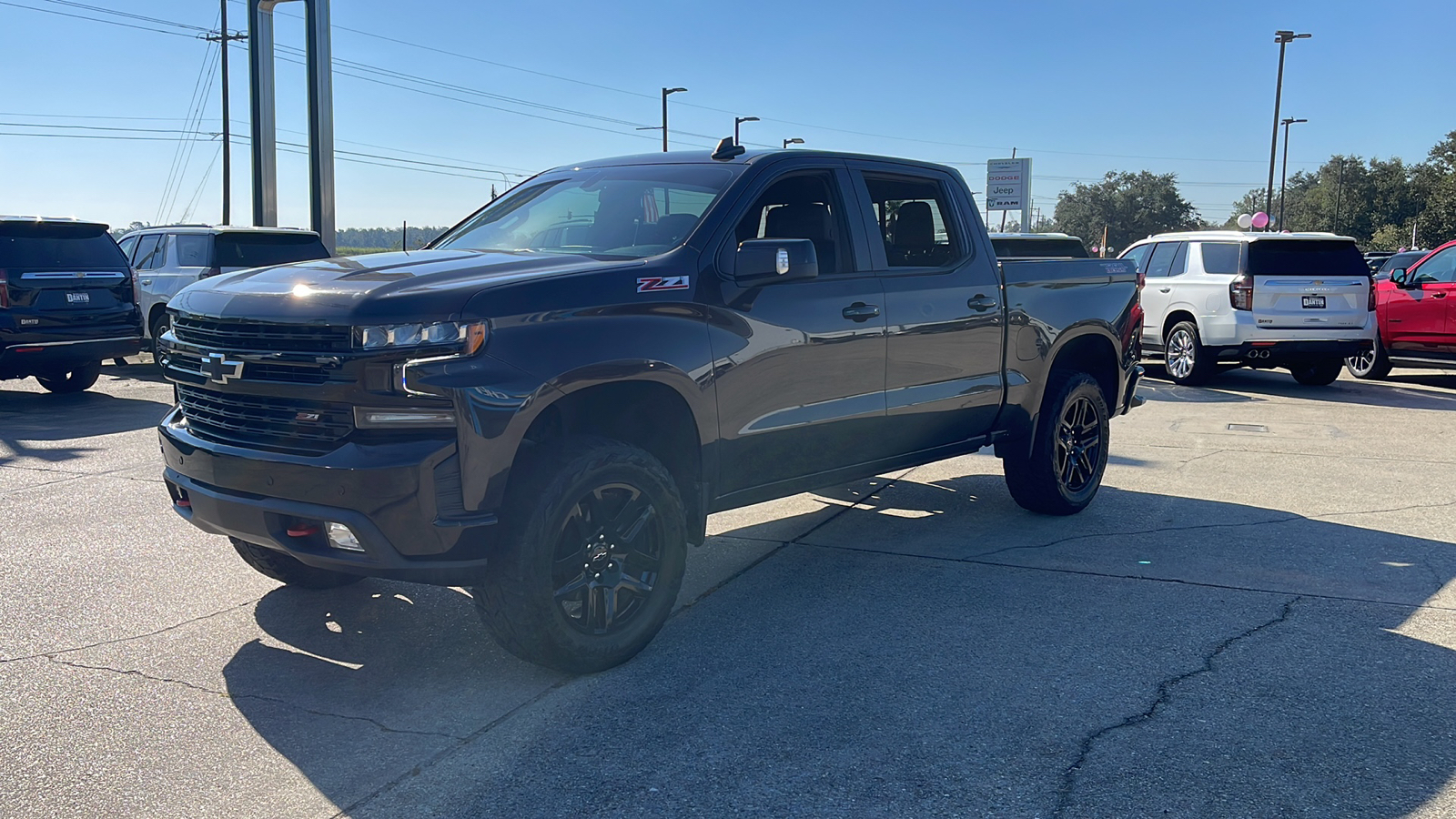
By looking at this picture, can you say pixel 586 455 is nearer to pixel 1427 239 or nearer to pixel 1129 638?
pixel 1129 638

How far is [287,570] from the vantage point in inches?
198

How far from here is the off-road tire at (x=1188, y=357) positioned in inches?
571

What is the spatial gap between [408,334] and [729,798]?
1.74m

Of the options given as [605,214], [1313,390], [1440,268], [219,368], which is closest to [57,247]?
[605,214]

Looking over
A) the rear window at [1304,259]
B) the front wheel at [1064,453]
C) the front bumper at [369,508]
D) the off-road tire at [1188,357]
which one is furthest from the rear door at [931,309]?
the off-road tire at [1188,357]

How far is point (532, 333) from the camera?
394 cm

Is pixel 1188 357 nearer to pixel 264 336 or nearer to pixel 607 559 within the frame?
pixel 607 559

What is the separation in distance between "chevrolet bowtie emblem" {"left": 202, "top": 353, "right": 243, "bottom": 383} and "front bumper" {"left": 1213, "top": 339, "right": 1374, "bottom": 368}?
12.6 m

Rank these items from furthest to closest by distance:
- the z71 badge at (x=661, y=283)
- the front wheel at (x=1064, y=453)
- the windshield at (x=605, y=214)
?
1. the front wheel at (x=1064, y=453)
2. the windshield at (x=605, y=214)
3. the z71 badge at (x=661, y=283)

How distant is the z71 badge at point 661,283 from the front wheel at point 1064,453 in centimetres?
291

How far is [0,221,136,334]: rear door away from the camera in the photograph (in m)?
11.3

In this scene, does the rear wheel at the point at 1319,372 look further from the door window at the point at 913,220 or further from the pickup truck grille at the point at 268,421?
the pickup truck grille at the point at 268,421

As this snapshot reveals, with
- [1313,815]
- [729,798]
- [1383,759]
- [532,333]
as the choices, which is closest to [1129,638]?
[1383,759]

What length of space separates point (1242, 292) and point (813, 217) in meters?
10.2
